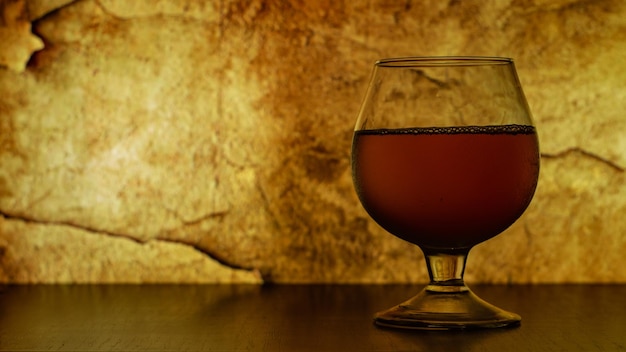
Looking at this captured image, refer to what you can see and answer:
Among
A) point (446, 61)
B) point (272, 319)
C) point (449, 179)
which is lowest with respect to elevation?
point (272, 319)

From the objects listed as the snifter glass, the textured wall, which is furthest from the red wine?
the textured wall

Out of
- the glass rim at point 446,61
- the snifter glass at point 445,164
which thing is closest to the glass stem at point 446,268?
the snifter glass at point 445,164

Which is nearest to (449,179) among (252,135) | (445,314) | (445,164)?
→ (445,164)

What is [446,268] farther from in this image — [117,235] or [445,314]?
[117,235]

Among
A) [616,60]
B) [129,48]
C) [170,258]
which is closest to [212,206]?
[170,258]

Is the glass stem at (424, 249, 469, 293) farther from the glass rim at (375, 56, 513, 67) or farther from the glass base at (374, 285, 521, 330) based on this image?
the glass rim at (375, 56, 513, 67)

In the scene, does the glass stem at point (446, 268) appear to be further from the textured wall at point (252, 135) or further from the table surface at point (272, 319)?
the textured wall at point (252, 135)

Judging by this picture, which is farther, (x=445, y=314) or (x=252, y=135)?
(x=252, y=135)
